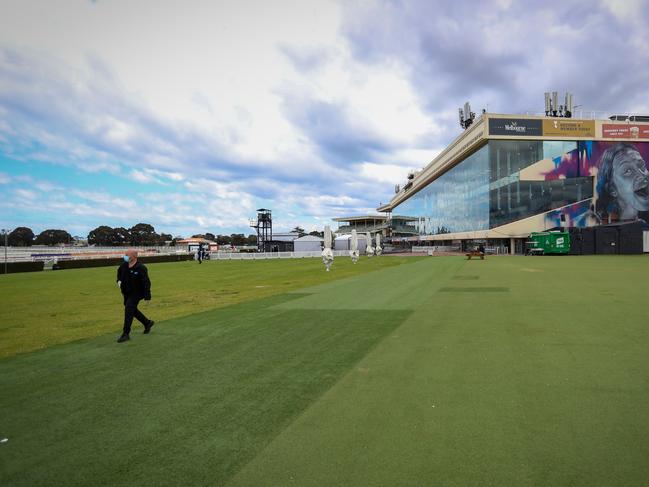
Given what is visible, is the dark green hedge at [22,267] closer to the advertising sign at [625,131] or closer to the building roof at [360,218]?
the advertising sign at [625,131]

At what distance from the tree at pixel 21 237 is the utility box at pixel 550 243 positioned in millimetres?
148863

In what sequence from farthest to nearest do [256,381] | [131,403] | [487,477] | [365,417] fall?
[256,381] → [131,403] → [365,417] → [487,477]

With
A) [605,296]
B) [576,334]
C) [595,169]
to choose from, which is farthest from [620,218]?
[576,334]

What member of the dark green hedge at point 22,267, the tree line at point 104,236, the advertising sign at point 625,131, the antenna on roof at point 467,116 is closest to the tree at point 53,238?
the tree line at point 104,236

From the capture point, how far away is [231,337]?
8.53 metres

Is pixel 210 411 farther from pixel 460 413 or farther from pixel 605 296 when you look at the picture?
pixel 605 296

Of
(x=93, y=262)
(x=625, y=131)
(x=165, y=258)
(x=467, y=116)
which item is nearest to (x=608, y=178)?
(x=625, y=131)

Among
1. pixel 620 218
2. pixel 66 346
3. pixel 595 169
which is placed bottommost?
pixel 66 346

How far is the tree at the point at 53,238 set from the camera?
14488 centimetres

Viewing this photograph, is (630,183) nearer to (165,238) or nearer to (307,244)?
(307,244)

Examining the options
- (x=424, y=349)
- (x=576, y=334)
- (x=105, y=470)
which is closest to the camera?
(x=105, y=470)

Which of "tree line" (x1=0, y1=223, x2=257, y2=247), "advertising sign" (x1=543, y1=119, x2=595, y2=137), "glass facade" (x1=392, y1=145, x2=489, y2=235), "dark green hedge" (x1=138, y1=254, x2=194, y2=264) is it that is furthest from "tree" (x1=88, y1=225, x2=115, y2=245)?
"advertising sign" (x1=543, y1=119, x2=595, y2=137)

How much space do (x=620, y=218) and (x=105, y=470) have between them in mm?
74104

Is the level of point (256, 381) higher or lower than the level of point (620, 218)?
lower
